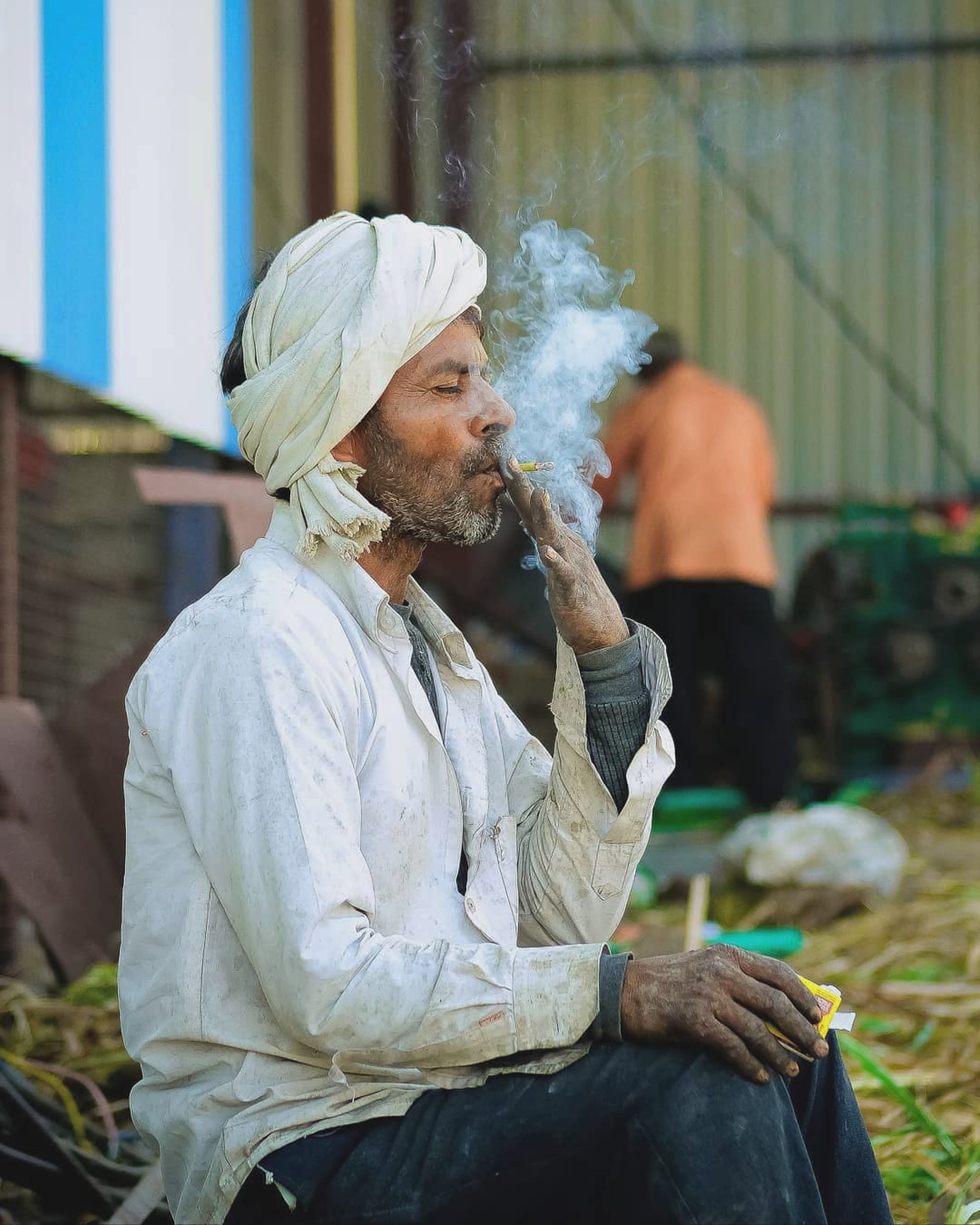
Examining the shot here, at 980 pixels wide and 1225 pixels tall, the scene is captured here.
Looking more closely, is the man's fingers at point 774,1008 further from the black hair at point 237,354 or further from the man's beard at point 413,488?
the black hair at point 237,354

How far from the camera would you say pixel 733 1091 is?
5.90 feet

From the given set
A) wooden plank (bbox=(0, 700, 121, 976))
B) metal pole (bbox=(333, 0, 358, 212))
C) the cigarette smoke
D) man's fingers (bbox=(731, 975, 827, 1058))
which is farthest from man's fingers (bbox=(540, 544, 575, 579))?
metal pole (bbox=(333, 0, 358, 212))

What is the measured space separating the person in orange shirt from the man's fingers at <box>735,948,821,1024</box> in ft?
14.3

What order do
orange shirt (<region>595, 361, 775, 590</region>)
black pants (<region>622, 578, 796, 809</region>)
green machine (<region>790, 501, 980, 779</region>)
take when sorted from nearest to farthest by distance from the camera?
black pants (<region>622, 578, 796, 809</region>) < orange shirt (<region>595, 361, 775, 590</region>) < green machine (<region>790, 501, 980, 779</region>)

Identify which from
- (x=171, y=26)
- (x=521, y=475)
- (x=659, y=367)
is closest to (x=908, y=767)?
(x=659, y=367)

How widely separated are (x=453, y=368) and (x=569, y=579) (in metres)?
0.38

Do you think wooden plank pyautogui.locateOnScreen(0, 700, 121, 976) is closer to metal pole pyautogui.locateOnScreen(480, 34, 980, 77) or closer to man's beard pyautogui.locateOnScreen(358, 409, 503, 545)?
man's beard pyautogui.locateOnScreen(358, 409, 503, 545)

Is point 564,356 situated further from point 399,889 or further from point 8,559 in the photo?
point 8,559

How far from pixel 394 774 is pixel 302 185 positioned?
31.0 ft

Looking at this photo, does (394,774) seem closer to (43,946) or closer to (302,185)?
(43,946)

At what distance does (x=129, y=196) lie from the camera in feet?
14.4

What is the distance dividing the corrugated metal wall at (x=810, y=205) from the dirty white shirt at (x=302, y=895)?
337 inches

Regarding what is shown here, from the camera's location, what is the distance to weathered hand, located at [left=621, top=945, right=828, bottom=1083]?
1.82 m

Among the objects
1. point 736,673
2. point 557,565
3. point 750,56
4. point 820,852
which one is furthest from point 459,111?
point 557,565
